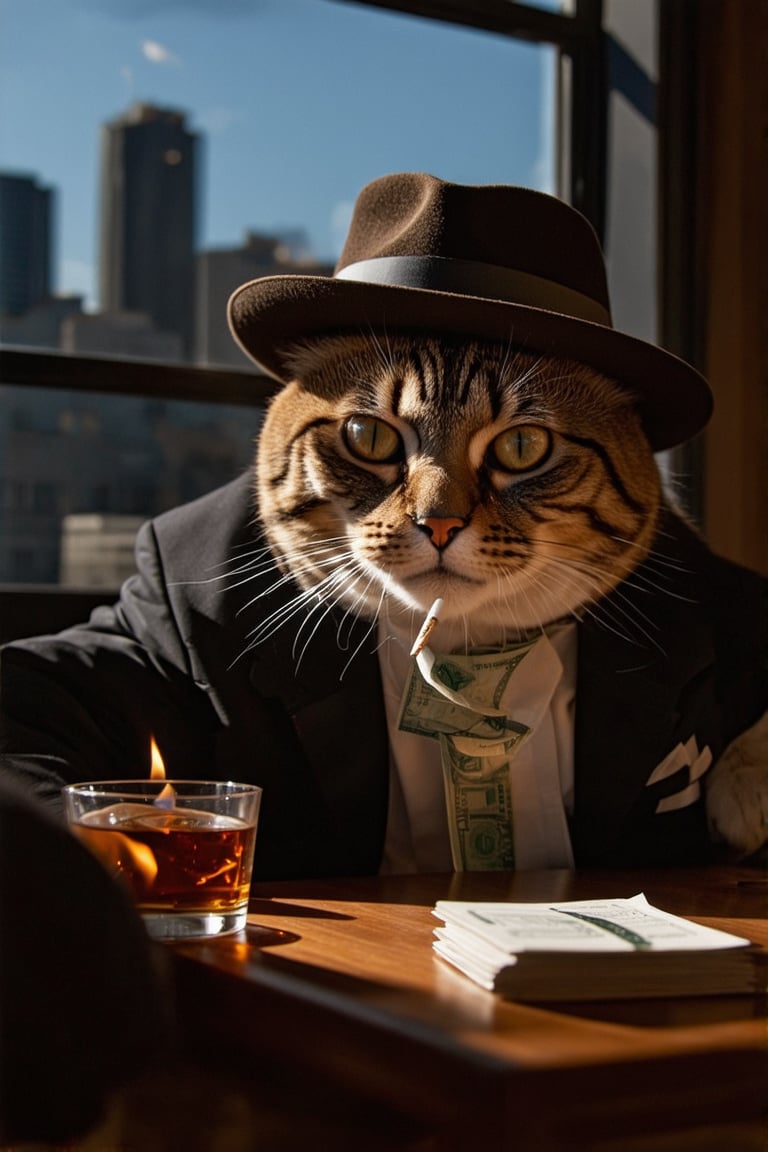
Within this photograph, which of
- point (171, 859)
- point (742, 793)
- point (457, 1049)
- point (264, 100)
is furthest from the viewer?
point (264, 100)

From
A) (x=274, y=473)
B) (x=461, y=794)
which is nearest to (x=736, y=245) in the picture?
(x=274, y=473)

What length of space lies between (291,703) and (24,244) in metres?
0.87

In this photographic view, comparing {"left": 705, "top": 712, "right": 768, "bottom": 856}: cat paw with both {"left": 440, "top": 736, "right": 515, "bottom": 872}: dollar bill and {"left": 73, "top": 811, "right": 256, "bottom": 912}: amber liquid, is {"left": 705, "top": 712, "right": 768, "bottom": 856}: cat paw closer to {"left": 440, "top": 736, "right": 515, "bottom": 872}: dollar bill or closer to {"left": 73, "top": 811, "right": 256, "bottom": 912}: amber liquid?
{"left": 440, "top": 736, "right": 515, "bottom": 872}: dollar bill

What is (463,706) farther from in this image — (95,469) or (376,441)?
(95,469)

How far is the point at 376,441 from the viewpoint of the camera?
1.31 meters

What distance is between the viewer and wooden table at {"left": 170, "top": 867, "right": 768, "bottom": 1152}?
63 centimetres

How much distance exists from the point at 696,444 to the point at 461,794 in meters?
0.95

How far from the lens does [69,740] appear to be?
1.23 metres

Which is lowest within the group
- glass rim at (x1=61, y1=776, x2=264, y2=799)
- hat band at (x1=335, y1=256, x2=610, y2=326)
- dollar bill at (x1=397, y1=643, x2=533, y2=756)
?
glass rim at (x1=61, y1=776, x2=264, y2=799)

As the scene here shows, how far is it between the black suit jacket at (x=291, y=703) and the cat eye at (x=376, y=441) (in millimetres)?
185

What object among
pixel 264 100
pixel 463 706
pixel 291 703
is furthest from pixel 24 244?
pixel 463 706

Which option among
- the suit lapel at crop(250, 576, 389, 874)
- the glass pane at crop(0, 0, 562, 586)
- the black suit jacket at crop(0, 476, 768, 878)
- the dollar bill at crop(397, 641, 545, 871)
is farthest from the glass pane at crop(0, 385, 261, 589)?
the dollar bill at crop(397, 641, 545, 871)

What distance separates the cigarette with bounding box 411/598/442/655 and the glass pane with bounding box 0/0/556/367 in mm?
826

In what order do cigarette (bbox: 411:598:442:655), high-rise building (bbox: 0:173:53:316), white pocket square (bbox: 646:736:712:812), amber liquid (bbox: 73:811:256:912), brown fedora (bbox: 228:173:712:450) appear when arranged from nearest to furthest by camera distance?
amber liquid (bbox: 73:811:256:912) → cigarette (bbox: 411:598:442:655) → brown fedora (bbox: 228:173:712:450) → white pocket square (bbox: 646:736:712:812) → high-rise building (bbox: 0:173:53:316)
